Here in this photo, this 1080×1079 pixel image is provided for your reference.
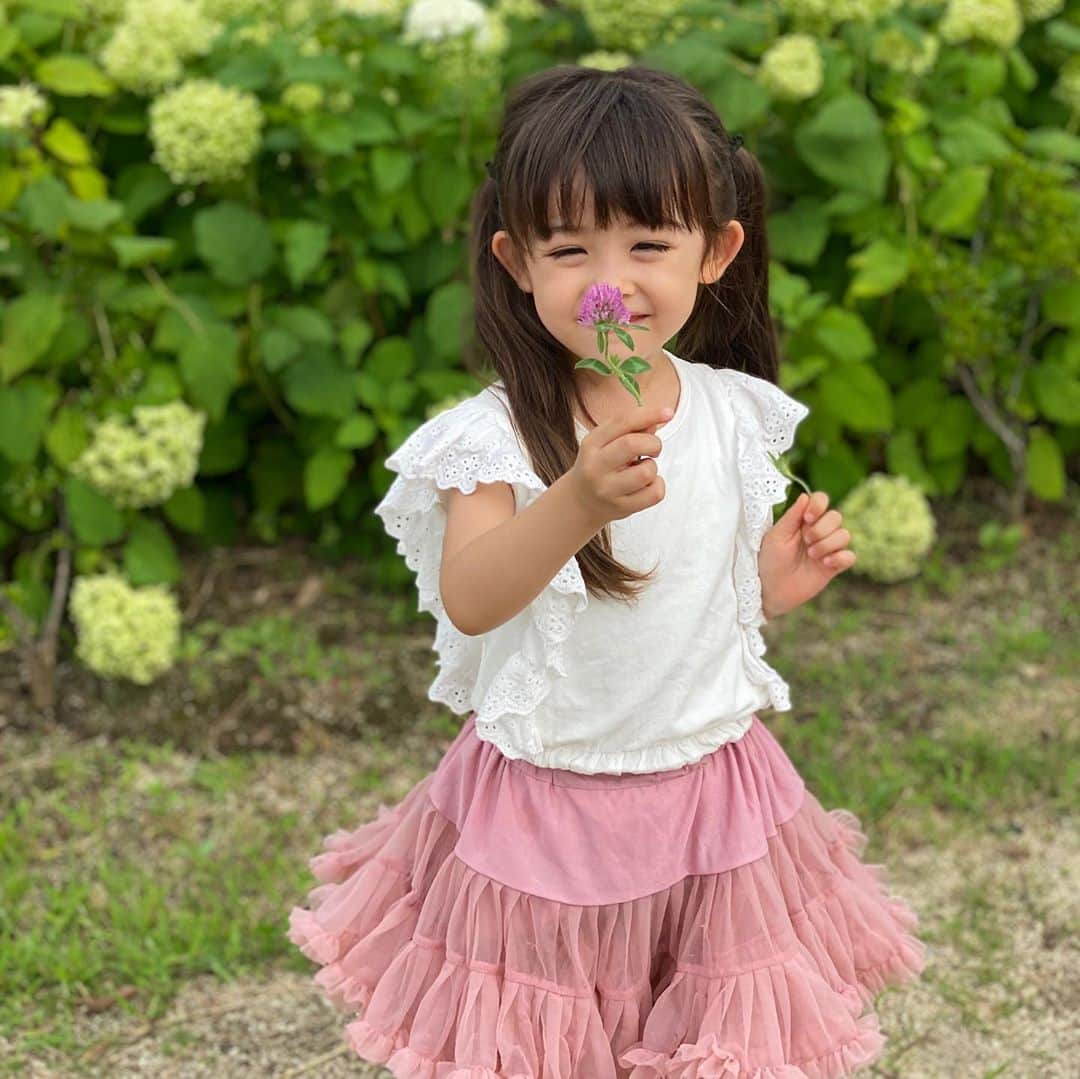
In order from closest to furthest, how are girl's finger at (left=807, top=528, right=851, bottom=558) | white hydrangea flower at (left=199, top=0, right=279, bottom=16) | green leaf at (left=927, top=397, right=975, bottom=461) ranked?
girl's finger at (left=807, top=528, right=851, bottom=558), white hydrangea flower at (left=199, top=0, right=279, bottom=16), green leaf at (left=927, top=397, right=975, bottom=461)

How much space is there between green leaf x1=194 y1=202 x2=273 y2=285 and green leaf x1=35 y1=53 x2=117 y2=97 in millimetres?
356

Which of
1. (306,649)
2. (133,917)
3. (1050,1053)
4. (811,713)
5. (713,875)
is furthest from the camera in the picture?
(306,649)

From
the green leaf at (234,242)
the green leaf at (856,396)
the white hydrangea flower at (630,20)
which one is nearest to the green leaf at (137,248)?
the green leaf at (234,242)

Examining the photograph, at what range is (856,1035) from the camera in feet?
5.98

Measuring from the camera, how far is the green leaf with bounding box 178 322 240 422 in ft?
11.6

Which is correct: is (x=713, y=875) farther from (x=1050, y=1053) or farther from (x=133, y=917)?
(x=133, y=917)

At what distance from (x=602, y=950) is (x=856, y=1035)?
0.30m

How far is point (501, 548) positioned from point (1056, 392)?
2.81m

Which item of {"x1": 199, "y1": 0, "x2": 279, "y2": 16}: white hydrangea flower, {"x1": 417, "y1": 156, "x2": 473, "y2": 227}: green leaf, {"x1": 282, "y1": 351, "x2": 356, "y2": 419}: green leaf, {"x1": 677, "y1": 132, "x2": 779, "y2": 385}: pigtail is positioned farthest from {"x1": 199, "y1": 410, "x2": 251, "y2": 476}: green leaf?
{"x1": 677, "y1": 132, "x2": 779, "y2": 385}: pigtail

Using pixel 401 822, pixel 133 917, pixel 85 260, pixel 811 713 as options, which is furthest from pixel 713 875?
pixel 85 260

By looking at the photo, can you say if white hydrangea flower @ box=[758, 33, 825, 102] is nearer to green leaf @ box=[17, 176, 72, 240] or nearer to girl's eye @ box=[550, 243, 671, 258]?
green leaf @ box=[17, 176, 72, 240]

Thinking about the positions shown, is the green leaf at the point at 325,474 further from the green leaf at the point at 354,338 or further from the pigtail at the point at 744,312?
the pigtail at the point at 744,312

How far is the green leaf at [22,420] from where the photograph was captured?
3426 millimetres

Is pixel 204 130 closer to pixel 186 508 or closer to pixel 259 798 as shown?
pixel 186 508
